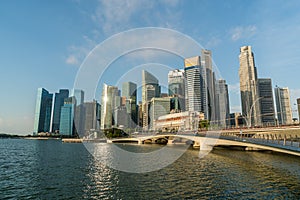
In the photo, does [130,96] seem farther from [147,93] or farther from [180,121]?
[180,121]

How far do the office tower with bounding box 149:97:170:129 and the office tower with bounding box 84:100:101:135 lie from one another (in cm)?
4542

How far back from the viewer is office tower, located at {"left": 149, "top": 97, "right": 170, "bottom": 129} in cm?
16962

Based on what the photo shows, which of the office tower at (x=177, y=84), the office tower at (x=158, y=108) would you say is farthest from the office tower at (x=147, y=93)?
the office tower at (x=177, y=84)

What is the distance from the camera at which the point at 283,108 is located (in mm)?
152875

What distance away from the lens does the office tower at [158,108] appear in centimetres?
16962

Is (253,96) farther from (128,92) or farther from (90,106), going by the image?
(90,106)

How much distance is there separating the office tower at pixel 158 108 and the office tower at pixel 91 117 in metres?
45.4

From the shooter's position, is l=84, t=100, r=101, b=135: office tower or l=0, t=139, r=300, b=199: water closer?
l=0, t=139, r=300, b=199: water

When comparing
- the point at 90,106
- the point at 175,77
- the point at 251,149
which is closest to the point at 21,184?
the point at 251,149

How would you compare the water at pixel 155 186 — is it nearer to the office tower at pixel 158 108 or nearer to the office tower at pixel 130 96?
the office tower at pixel 130 96

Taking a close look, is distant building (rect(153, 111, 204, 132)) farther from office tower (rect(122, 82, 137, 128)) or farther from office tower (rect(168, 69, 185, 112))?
office tower (rect(122, 82, 137, 128))

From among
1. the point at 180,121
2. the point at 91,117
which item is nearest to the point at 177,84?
the point at 180,121

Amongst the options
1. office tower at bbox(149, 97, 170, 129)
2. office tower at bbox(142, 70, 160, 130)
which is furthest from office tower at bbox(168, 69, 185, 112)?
office tower at bbox(142, 70, 160, 130)

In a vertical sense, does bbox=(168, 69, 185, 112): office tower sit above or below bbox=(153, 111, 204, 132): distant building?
above
